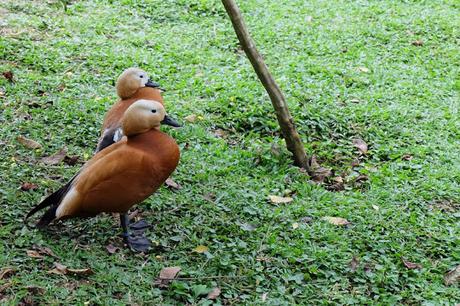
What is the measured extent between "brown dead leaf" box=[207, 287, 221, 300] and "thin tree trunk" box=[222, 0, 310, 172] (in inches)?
59.8

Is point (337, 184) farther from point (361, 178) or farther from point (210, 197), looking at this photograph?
point (210, 197)

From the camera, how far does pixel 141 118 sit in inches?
142

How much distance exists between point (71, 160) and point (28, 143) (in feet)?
1.19

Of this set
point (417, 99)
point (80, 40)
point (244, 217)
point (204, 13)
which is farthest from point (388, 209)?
point (204, 13)

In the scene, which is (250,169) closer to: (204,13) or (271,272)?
(271,272)

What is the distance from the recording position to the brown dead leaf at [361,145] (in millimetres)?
5092

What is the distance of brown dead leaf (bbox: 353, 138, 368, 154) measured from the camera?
509 cm

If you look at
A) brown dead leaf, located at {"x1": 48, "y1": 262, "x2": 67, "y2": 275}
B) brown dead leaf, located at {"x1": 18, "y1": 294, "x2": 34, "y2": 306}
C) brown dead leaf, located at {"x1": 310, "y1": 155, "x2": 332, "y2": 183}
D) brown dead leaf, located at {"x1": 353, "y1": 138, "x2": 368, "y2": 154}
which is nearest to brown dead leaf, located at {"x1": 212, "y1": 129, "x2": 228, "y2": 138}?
brown dead leaf, located at {"x1": 310, "y1": 155, "x2": 332, "y2": 183}

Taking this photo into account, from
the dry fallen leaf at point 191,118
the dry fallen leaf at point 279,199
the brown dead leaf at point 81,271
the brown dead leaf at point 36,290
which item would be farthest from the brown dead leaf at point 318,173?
the brown dead leaf at point 36,290

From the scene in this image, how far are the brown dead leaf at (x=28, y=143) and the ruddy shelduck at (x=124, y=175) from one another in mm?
1000

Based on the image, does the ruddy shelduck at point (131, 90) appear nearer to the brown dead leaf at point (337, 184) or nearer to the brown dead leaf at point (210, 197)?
the brown dead leaf at point (210, 197)

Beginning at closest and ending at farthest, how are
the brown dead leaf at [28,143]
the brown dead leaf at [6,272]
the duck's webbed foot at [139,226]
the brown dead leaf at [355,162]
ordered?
the brown dead leaf at [6,272], the duck's webbed foot at [139,226], the brown dead leaf at [28,143], the brown dead leaf at [355,162]

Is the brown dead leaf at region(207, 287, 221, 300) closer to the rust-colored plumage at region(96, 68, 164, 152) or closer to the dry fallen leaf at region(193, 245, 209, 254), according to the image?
the dry fallen leaf at region(193, 245, 209, 254)

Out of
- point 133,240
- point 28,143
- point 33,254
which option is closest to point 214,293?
point 133,240
